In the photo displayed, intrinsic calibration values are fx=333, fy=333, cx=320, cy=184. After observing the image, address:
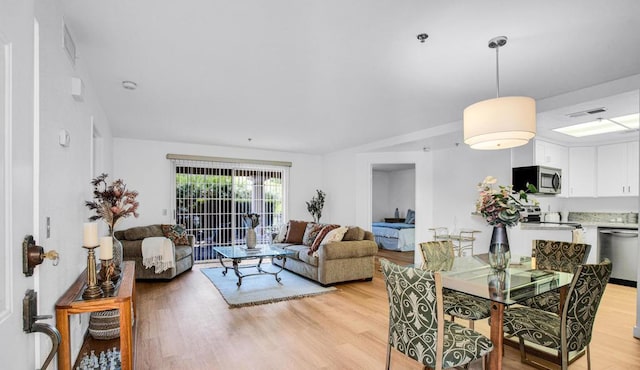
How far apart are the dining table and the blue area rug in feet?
7.48

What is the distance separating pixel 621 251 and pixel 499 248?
3.97 m

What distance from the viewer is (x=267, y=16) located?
7.16ft

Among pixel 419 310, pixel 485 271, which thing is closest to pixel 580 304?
pixel 485 271

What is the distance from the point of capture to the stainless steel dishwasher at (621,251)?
4.85 metres

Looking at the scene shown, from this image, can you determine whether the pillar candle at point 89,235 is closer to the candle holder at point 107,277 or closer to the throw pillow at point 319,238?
the candle holder at point 107,277

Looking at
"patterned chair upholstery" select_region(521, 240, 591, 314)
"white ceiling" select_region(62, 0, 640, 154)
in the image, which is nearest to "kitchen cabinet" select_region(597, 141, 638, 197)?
"white ceiling" select_region(62, 0, 640, 154)

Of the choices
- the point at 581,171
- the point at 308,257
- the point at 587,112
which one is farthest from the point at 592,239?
the point at 308,257

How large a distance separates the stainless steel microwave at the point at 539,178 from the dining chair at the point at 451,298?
267cm

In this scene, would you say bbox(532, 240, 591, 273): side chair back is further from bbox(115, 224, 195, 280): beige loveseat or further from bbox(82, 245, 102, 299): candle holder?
bbox(115, 224, 195, 280): beige loveseat

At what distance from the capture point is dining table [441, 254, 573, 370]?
2000mm

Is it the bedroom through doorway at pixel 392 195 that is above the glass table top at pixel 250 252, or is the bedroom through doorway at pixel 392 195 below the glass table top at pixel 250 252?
above

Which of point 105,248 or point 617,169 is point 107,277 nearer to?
point 105,248

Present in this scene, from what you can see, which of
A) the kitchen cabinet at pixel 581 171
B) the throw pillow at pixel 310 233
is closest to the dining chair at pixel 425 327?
the throw pillow at pixel 310 233

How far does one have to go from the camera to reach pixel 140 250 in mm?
5113
